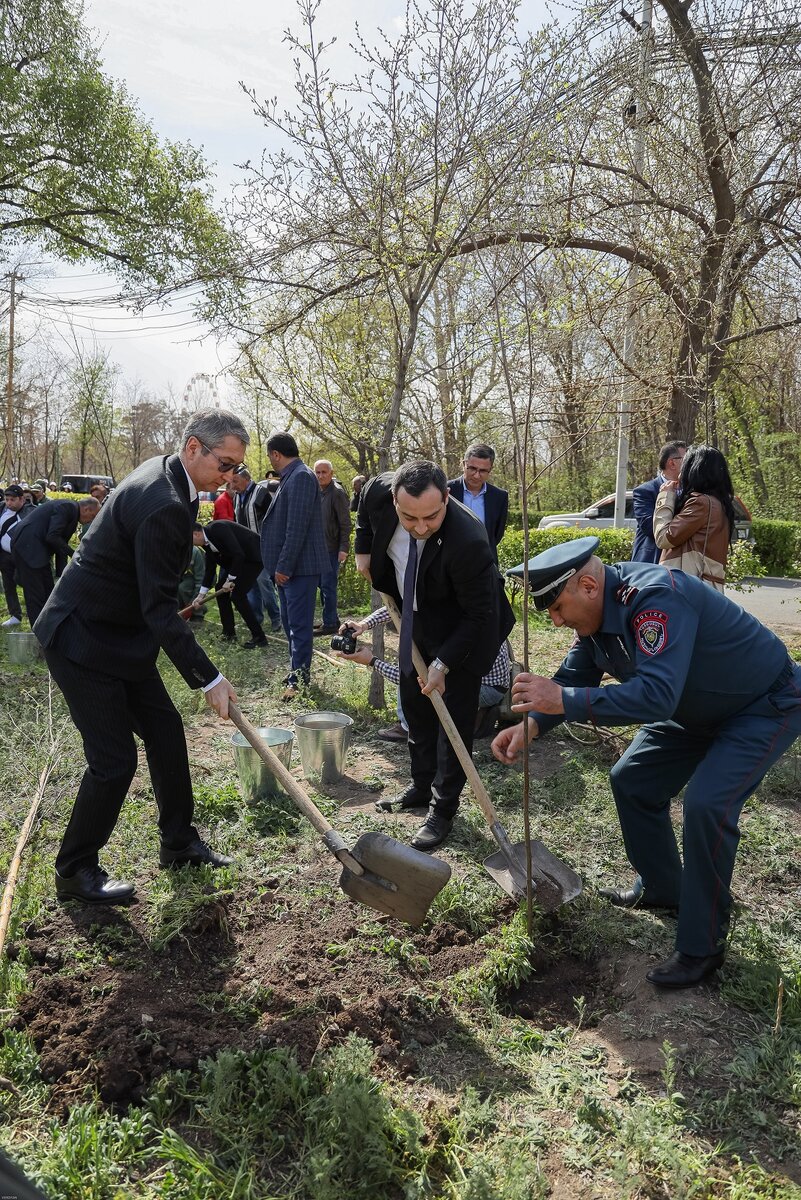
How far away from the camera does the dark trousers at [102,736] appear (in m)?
3.17

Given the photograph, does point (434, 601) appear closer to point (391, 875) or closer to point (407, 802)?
point (407, 802)

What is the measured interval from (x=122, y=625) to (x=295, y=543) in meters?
3.12

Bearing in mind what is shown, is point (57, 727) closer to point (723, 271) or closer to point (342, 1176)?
point (342, 1176)

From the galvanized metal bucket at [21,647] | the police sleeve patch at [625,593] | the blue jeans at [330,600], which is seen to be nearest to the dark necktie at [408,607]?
the police sleeve patch at [625,593]

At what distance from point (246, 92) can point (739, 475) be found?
1916 centimetres

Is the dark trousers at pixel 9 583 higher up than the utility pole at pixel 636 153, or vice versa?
the utility pole at pixel 636 153

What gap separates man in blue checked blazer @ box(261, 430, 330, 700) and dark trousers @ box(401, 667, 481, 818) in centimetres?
223

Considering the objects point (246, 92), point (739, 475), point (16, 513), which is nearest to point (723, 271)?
point (246, 92)

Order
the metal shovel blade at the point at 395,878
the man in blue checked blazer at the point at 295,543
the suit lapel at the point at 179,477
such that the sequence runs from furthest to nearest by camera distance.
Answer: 1. the man in blue checked blazer at the point at 295,543
2. the suit lapel at the point at 179,477
3. the metal shovel blade at the point at 395,878

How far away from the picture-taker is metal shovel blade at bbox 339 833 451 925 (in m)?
2.83

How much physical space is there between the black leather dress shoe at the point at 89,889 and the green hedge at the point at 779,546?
1615 cm

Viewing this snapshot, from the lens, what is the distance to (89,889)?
327 centimetres

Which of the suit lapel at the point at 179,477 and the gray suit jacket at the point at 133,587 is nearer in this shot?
the gray suit jacket at the point at 133,587

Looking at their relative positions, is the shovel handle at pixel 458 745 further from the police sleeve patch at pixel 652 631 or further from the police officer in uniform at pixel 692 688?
the police sleeve patch at pixel 652 631
